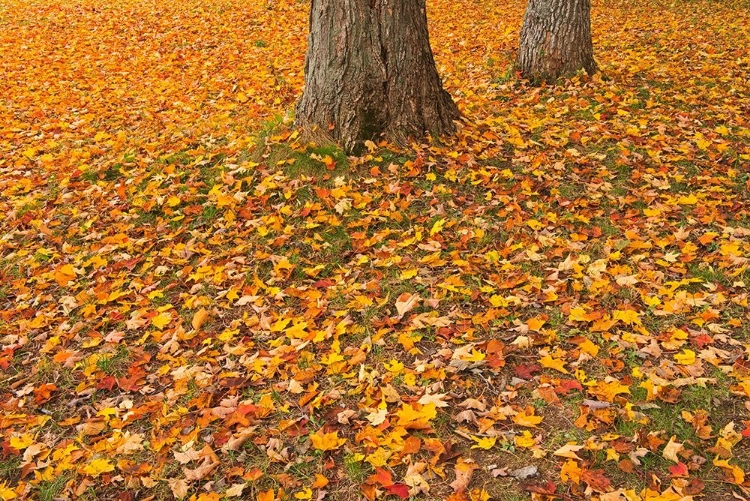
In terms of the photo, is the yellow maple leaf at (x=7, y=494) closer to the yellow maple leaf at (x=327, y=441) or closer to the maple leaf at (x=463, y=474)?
the yellow maple leaf at (x=327, y=441)

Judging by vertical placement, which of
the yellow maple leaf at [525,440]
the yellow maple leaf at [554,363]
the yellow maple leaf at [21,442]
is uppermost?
the yellow maple leaf at [554,363]

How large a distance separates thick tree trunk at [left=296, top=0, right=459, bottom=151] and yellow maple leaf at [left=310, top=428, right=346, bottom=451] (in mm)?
2931

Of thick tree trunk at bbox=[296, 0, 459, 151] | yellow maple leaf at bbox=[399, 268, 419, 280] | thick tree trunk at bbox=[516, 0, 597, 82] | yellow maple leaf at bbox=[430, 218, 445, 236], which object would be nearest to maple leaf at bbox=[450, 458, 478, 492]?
yellow maple leaf at bbox=[399, 268, 419, 280]

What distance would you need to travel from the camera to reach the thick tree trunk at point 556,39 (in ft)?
23.0

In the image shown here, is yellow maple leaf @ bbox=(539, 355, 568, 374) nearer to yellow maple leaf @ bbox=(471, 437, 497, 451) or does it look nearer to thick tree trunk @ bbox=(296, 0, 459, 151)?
yellow maple leaf @ bbox=(471, 437, 497, 451)

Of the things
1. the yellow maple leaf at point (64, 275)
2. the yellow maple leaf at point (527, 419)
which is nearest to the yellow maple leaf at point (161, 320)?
the yellow maple leaf at point (64, 275)

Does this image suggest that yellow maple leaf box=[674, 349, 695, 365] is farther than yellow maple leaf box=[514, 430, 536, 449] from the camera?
Yes

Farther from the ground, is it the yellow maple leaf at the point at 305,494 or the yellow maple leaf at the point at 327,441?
the yellow maple leaf at the point at 327,441

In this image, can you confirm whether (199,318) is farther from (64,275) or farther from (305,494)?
(305,494)

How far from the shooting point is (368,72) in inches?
198

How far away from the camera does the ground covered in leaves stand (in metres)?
2.79

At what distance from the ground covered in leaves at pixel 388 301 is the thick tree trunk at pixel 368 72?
0.22 m

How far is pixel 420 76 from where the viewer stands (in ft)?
17.2

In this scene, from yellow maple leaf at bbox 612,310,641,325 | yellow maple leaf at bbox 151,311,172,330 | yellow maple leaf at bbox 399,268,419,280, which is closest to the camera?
yellow maple leaf at bbox 612,310,641,325
